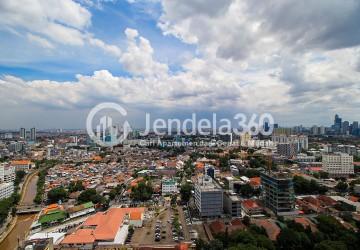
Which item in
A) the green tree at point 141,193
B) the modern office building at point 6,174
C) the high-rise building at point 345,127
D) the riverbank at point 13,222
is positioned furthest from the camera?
the high-rise building at point 345,127

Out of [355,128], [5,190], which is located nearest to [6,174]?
[5,190]

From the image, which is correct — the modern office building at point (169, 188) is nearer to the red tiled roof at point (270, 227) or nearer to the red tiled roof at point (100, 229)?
the red tiled roof at point (100, 229)

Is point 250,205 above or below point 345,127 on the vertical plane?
below

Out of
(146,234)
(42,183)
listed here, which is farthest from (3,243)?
(42,183)

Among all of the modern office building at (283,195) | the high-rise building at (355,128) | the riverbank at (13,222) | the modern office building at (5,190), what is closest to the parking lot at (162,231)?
the modern office building at (283,195)

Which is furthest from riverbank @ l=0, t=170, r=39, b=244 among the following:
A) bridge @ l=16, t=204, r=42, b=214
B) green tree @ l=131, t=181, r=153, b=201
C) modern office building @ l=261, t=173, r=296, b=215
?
modern office building @ l=261, t=173, r=296, b=215

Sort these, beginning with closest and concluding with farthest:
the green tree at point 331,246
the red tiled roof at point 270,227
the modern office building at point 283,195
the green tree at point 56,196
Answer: the green tree at point 331,246 < the red tiled roof at point 270,227 < the modern office building at point 283,195 < the green tree at point 56,196

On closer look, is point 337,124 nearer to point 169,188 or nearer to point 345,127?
point 345,127

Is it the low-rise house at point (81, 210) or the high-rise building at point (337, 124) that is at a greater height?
the high-rise building at point (337, 124)

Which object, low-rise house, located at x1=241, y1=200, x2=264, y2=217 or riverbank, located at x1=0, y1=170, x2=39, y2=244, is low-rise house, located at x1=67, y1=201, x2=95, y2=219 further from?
low-rise house, located at x1=241, y1=200, x2=264, y2=217
